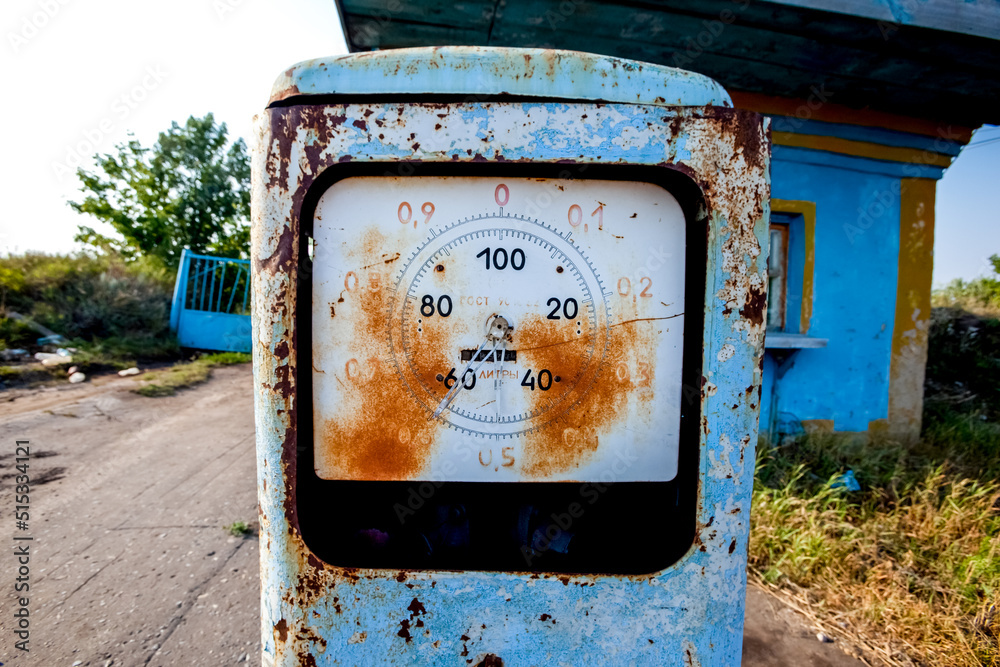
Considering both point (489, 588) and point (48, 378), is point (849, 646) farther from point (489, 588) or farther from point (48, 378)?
point (48, 378)

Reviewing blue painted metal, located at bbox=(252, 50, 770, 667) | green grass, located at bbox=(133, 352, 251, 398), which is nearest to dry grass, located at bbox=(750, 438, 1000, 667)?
blue painted metal, located at bbox=(252, 50, 770, 667)

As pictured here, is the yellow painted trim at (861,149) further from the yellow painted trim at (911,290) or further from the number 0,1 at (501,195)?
the number 0,1 at (501,195)

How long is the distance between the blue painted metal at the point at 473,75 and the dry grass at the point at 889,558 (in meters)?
2.04

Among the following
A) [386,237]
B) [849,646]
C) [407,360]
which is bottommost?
[849,646]

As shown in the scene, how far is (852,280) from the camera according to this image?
3.32 metres

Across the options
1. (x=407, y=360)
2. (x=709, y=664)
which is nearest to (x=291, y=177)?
(x=407, y=360)

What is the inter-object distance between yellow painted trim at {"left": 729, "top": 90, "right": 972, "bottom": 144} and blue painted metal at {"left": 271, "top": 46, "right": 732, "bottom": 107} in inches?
111

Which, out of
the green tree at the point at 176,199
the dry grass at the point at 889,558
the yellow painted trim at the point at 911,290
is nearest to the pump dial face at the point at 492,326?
the dry grass at the point at 889,558

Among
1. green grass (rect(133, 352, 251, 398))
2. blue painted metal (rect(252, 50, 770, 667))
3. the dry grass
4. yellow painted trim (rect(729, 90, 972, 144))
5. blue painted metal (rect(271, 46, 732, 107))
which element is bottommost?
the dry grass

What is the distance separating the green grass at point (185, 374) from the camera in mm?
4770

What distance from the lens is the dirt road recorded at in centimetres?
161

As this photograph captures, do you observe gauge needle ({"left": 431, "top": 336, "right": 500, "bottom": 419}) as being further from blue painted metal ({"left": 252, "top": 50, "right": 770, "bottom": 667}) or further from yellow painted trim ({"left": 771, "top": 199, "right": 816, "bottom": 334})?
yellow painted trim ({"left": 771, "top": 199, "right": 816, "bottom": 334})

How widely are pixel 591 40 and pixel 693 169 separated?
2.20 meters

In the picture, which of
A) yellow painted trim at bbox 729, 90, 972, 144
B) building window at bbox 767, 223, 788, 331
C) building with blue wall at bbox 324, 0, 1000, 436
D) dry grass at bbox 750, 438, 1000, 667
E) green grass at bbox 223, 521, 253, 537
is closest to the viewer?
dry grass at bbox 750, 438, 1000, 667
